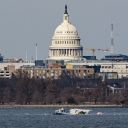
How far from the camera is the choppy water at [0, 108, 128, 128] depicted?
151 m

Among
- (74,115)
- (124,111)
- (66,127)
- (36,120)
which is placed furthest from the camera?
(124,111)

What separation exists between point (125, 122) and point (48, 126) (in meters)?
9.12

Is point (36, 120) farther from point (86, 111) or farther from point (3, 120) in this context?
point (86, 111)

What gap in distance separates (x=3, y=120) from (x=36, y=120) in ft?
9.20

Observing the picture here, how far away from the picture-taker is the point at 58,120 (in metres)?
163

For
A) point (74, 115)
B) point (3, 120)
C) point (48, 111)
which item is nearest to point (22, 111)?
point (48, 111)

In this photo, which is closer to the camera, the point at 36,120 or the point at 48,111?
the point at 36,120

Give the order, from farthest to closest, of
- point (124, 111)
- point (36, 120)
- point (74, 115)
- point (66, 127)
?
point (124, 111), point (74, 115), point (36, 120), point (66, 127)

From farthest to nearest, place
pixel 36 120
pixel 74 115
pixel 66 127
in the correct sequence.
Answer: pixel 74 115 → pixel 36 120 → pixel 66 127

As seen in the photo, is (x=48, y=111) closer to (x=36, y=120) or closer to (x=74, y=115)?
(x=74, y=115)

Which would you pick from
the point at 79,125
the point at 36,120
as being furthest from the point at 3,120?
the point at 79,125

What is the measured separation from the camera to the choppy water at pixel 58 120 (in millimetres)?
151375

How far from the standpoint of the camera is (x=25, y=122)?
15762 centimetres

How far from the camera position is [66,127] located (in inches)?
5842
